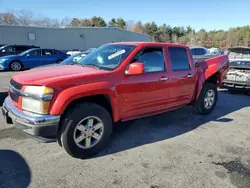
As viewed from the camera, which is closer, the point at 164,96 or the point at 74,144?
the point at 74,144

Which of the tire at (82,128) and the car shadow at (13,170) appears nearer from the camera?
the car shadow at (13,170)

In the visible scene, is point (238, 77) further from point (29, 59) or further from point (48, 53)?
point (29, 59)

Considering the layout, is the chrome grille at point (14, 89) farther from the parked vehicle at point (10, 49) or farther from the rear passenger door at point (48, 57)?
the parked vehicle at point (10, 49)

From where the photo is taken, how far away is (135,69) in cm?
358

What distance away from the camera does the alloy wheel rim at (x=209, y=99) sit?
5642mm

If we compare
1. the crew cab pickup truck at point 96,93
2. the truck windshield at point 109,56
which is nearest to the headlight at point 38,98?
the crew cab pickup truck at point 96,93

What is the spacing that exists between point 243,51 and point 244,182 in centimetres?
933

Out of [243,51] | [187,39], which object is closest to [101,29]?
[243,51]

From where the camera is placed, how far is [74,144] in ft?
10.6

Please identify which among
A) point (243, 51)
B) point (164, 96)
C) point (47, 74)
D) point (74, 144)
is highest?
point (243, 51)

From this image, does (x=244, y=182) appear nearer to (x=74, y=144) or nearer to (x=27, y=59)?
(x=74, y=144)

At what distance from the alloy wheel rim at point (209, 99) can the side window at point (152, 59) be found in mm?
2027

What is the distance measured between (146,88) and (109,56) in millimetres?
898

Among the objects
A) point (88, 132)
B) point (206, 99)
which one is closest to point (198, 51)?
point (206, 99)
